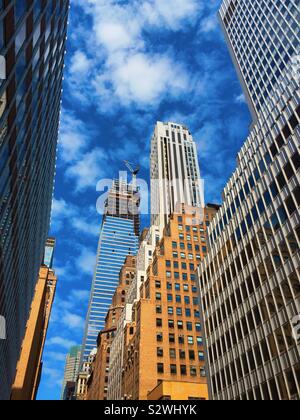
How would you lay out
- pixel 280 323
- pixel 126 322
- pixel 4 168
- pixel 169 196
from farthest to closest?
pixel 169 196 < pixel 126 322 < pixel 280 323 < pixel 4 168

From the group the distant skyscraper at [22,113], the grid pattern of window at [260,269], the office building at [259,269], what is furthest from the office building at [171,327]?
the distant skyscraper at [22,113]

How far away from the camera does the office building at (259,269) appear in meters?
32.5

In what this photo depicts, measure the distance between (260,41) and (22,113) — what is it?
80.3 m

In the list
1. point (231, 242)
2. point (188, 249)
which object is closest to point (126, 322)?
point (188, 249)

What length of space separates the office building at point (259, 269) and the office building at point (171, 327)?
84.3 feet

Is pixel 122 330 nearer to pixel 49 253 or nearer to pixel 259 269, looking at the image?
pixel 259 269

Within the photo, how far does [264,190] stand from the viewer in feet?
132

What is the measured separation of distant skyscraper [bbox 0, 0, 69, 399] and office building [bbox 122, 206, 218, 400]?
3683 cm

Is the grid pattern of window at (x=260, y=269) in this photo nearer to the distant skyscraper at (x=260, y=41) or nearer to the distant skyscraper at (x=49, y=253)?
the distant skyscraper at (x=260, y=41)

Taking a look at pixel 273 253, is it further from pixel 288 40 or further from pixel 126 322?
pixel 126 322

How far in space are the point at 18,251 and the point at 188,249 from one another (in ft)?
202

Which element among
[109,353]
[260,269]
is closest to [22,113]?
[260,269]

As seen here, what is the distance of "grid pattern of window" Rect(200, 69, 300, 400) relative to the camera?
32562 mm

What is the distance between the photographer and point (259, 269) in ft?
125
